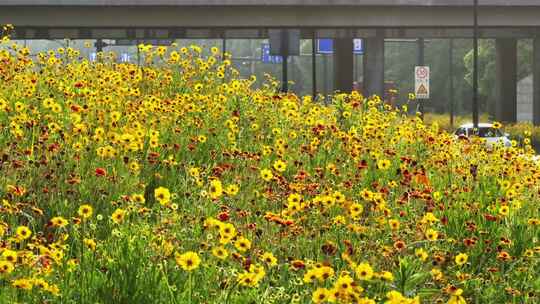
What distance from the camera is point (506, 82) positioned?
6331cm

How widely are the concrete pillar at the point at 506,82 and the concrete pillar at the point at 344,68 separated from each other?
9.57 m

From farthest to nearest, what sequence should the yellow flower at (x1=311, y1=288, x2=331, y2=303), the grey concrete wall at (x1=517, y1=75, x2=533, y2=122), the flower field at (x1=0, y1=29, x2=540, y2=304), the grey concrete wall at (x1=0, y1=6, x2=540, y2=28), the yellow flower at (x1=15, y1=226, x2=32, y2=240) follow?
the grey concrete wall at (x1=517, y1=75, x2=533, y2=122) < the grey concrete wall at (x1=0, y1=6, x2=540, y2=28) < the flower field at (x1=0, y1=29, x2=540, y2=304) < the yellow flower at (x1=15, y1=226, x2=32, y2=240) < the yellow flower at (x1=311, y1=288, x2=331, y2=303)

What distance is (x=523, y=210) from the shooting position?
824 cm

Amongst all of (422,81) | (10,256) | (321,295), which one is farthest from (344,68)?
(321,295)

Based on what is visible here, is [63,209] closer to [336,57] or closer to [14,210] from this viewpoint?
[14,210]

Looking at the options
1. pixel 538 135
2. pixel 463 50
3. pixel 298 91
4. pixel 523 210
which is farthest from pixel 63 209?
pixel 298 91

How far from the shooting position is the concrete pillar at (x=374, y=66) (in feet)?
182

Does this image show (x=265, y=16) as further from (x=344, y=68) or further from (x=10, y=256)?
(x=10, y=256)

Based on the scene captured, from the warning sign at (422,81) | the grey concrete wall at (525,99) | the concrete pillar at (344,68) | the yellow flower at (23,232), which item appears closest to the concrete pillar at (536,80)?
the grey concrete wall at (525,99)

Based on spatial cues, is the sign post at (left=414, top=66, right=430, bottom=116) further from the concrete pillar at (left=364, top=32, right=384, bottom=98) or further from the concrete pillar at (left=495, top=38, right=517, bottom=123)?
the concrete pillar at (left=495, top=38, right=517, bottom=123)

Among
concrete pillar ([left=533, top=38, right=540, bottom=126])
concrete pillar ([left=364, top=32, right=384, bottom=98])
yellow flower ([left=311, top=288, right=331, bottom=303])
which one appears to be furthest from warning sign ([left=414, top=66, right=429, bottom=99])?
concrete pillar ([left=533, top=38, right=540, bottom=126])

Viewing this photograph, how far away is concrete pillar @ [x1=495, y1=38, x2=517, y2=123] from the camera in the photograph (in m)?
62.8

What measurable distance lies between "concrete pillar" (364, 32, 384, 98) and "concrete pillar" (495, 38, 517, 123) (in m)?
10.9

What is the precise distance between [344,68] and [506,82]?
34.5 feet
